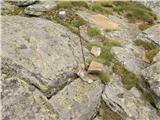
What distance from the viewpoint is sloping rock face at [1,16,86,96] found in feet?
31.6

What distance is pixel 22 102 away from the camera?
8852mm

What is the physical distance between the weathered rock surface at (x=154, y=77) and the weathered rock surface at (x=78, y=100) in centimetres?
152

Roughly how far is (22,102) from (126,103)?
3.18 metres

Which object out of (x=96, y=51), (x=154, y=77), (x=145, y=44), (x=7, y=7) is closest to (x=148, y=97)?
(x=154, y=77)

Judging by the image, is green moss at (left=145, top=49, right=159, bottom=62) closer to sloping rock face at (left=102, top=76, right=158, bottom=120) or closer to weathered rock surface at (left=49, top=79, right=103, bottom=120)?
sloping rock face at (left=102, top=76, right=158, bottom=120)

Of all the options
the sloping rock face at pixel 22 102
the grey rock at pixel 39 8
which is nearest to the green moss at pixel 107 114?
the sloping rock face at pixel 22 102

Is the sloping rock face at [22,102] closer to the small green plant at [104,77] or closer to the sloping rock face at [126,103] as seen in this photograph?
the sloping rock face at [126,103]

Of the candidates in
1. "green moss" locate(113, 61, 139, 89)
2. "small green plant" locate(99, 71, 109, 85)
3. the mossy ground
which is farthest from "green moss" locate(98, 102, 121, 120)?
the mossy ground

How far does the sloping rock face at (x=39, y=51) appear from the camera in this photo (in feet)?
31.6

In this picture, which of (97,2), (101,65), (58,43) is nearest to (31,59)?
(58,43)

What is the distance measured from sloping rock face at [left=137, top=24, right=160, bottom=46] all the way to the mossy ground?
0.17 m

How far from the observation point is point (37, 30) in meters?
11.3

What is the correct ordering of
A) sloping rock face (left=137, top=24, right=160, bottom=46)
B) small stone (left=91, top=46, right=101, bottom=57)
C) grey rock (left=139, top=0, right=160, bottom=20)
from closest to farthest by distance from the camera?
small stone (left=91, top=46, right=101, bottom=57)
sloping rock face (left=137, top=24, right=160, bottom=46)
grey rock (left=139, top=0, right=160, bottom=20)

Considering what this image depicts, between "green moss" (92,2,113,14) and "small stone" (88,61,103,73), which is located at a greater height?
"small stone" (88,61,103,73)
